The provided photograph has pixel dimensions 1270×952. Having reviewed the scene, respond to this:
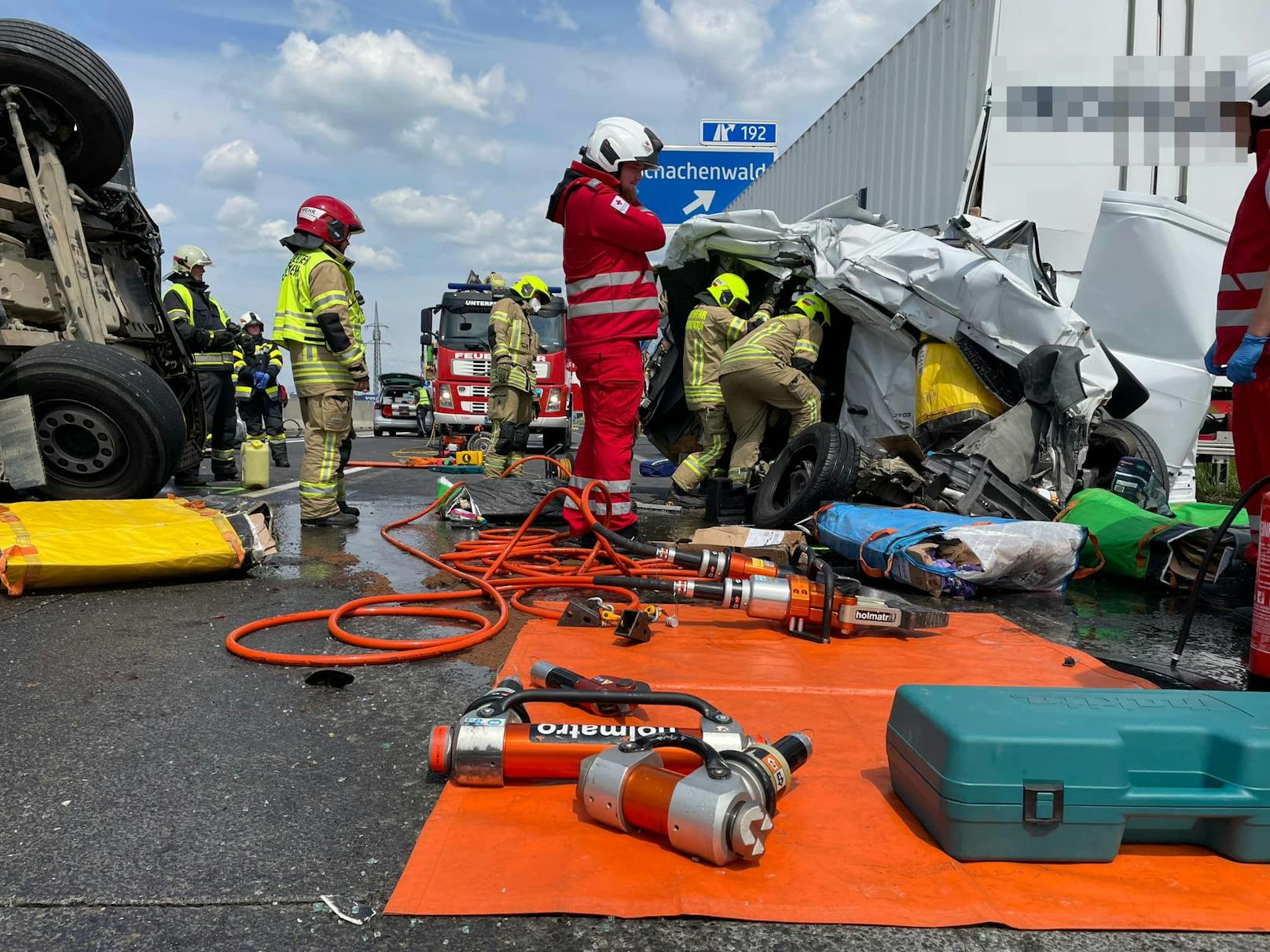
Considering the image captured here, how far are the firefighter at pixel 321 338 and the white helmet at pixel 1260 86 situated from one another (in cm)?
437

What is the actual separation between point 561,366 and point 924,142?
6.65m

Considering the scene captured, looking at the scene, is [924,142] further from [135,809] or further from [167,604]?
[135,809]

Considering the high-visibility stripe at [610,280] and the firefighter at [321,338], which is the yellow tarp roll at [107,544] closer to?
the firefighter at [321,338]

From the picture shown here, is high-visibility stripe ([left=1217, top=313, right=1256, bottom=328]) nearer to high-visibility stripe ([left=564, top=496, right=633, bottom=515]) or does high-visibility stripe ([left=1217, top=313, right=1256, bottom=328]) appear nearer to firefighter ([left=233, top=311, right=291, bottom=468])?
high-visibility stripe ([left=564, top=496, right=633, bottom=515])

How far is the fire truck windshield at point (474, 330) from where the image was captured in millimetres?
12906

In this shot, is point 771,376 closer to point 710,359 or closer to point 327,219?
point 710,359

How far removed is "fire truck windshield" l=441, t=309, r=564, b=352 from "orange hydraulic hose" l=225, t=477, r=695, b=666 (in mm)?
8370

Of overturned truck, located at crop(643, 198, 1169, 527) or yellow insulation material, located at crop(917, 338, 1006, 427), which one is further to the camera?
yellow insulation material, located at crop(917, 338, 1006, 427)

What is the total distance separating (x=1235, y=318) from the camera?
10.5ft

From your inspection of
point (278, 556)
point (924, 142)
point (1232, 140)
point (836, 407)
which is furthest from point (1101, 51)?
point (278, 556)

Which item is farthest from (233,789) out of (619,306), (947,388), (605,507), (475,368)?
(475,368)

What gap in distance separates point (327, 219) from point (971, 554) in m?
4.04

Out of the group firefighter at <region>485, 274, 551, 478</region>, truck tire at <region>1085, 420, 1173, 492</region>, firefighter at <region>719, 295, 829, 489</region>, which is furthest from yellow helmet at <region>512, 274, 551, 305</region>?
truck tire at <region>1085, 420, 1173, 492</region>

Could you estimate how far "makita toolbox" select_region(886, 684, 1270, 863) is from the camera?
1.39 meters
